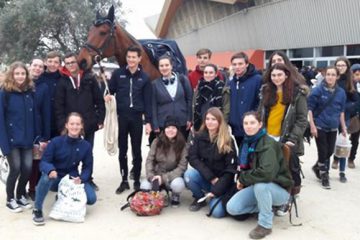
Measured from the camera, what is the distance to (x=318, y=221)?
15.3 ft

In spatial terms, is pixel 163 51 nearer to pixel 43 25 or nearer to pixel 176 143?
pixel 176 143

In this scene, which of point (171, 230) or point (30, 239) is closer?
point (30, 239)

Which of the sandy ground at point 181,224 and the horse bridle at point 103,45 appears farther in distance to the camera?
the horse bridle at point 103,45

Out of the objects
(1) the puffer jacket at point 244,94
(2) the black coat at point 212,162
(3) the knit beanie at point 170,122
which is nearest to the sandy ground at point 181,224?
(2) the black coat at point 212,162

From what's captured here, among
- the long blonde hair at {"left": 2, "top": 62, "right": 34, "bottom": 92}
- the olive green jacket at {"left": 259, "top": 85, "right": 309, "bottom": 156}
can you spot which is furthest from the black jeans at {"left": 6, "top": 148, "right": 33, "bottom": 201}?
the olive green jacket at {"left": 259, "top": 85, "right": 309, "bottom": 156}

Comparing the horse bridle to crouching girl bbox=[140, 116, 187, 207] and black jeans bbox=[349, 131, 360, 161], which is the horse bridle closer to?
crouching girl bbox=[140, 116, 187, 207]

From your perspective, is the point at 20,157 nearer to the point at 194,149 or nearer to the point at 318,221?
the point at 194,149

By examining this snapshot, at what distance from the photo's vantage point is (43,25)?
2528cm

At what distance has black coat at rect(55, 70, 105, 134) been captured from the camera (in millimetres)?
5137

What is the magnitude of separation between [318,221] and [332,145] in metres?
1.80

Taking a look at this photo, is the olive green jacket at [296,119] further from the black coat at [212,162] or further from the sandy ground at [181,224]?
the sandy ground at [181,224]

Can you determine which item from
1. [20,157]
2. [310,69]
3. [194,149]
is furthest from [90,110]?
[310,69]

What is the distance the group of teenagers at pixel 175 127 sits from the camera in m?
4.45

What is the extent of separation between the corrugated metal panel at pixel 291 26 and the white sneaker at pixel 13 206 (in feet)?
54.5
